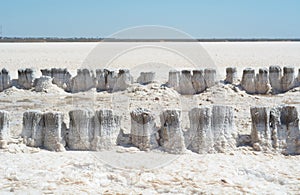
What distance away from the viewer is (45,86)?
1256 cm

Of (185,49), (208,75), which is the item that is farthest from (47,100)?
(185,49)

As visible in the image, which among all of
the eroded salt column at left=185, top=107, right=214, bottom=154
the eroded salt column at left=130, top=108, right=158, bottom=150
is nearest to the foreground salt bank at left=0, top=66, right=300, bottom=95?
the eroded salt column at left=185, top=107, right=214, bottom=154

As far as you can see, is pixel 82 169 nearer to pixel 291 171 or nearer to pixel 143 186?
pixel 143 186

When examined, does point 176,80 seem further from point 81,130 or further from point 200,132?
point 81,130

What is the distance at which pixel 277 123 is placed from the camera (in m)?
7.36

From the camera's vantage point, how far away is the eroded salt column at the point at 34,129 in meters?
7.26

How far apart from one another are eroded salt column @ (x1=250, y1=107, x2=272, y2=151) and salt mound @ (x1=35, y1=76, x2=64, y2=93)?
6.89 meters

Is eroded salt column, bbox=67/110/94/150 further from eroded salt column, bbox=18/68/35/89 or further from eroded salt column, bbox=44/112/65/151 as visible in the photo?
eroded salt column, bbox=18/68/35/89

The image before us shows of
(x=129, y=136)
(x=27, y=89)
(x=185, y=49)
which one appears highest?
(x=185, y=49)

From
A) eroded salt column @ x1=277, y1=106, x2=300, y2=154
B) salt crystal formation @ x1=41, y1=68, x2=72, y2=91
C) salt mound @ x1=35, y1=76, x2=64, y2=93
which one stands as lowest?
eroded salt column @ x1=277, y1=106, x2=300, y2=154

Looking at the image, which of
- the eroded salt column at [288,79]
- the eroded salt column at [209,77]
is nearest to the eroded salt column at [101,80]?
the eroded salt column at [209,77]

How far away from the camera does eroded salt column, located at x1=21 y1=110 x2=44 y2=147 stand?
7.26 m

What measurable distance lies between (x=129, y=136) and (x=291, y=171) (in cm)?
271

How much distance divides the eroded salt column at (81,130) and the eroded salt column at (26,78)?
6.04 metres
